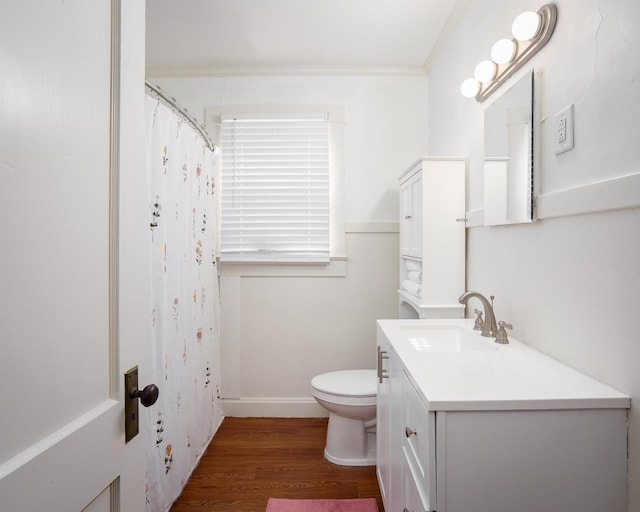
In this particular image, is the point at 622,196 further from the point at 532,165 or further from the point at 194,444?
the point at 194,444

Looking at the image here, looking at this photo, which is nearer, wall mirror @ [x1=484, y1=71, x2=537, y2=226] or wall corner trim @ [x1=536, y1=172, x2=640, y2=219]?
wall corner trim @ [x1=536, y1=172, x2=640, y2=219]

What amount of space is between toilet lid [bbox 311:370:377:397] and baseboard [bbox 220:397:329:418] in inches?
20.7

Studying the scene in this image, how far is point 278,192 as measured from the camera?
269 cm

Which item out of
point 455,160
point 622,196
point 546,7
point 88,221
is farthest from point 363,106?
point 88,221

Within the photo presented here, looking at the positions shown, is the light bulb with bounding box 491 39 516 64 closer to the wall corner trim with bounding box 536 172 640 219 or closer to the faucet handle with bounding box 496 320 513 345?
the wall corner trim with bounding box 536 172 640 219

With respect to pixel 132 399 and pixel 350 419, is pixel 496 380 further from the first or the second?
pixel 350 419

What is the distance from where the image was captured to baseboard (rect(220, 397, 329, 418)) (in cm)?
272

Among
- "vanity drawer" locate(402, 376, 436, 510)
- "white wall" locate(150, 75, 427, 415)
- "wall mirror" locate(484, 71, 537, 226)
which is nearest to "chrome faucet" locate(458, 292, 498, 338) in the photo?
"wall mirror" locate(484, 71, 537, 226)

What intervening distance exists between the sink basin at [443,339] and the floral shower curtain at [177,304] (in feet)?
3.51

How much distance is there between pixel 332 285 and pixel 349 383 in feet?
2.48

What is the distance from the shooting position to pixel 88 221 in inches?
26.8

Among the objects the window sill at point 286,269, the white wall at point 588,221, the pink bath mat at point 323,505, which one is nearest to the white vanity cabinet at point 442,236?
the white wall at point 588,221

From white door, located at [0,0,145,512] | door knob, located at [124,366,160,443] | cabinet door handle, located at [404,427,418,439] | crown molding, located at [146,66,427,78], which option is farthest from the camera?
crown molding, located at [146,66,427,78]

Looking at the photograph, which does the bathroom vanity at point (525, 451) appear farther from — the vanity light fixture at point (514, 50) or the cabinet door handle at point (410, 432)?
the vanity light fixture at point (514, 50)
